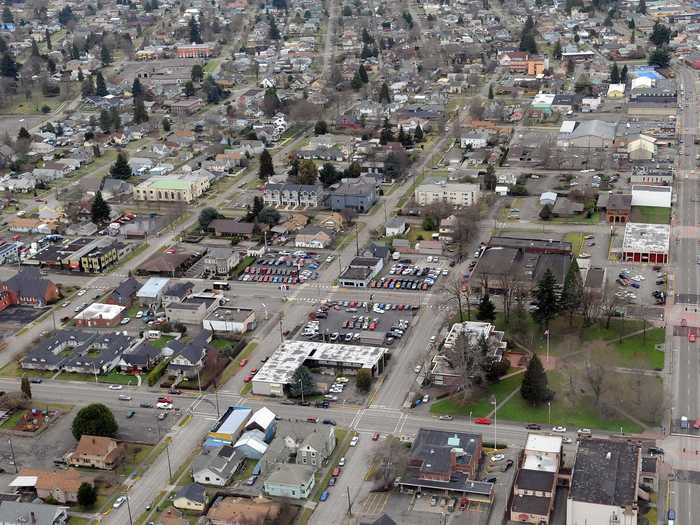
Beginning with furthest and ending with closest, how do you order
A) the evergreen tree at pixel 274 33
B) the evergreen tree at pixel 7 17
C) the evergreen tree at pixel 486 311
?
the evergreen tree at pixel 7 17 → the evergreen tree at pixel 274 33 → the evergreen tree at pixel 486 311

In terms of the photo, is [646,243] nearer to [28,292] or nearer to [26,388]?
[26,388]

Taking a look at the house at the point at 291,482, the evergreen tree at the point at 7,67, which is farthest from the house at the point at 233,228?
the evergreen tree at the point at 7,67

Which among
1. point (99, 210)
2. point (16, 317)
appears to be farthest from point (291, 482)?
point (99, 210)

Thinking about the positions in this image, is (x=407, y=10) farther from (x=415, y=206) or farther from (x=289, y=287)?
(x=289, y=287)

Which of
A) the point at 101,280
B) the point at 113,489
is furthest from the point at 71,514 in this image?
the point at 101,280

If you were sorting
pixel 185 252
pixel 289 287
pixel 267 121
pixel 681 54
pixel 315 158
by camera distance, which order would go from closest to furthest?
pixel 289 287, pixel 185 252, pixel 315 158, pixel 267 121, pixel 681 54

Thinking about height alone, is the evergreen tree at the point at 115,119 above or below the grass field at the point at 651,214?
above

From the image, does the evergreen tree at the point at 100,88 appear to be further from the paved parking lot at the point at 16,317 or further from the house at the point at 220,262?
the paved parking lot at the point at 16,317

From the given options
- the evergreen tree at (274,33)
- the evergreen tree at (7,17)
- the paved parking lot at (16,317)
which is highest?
the evergreen tree at (7,17)
